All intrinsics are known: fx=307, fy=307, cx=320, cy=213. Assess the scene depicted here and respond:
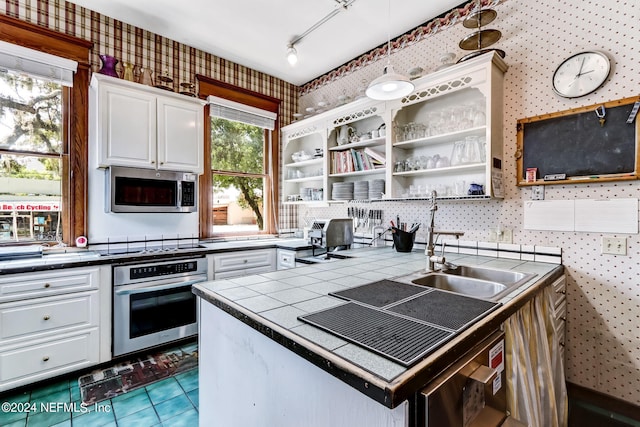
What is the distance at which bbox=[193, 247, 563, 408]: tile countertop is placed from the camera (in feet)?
2.23

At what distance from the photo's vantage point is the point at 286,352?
0.96m

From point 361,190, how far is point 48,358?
2.67 m

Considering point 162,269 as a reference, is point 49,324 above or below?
below

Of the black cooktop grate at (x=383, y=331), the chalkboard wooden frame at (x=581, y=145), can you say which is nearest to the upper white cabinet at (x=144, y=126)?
the black cooktop grate at (x=383, y=331)

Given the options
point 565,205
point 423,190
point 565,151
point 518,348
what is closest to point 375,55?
point 423,190

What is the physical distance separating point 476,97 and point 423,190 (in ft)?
2.62

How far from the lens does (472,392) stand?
2.93 feet

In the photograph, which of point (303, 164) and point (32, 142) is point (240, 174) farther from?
point (32, 142)

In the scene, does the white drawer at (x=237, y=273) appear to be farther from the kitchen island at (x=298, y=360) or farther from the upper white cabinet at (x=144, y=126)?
the kitchen island at (x=298, y=360)

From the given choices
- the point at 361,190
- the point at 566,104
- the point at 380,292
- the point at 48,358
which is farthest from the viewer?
the point at 361,190

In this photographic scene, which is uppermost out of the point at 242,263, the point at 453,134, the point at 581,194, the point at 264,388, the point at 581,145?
the point at 453,134

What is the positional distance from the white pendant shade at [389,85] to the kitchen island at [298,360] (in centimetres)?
108

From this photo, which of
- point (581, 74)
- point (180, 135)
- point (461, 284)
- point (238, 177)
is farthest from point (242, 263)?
point (581, 74)

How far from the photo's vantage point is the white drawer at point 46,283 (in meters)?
1.92
